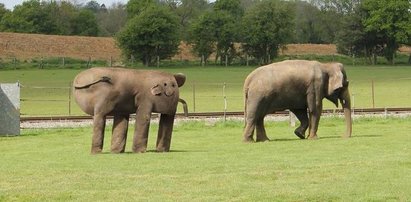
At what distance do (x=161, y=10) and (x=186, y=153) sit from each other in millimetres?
93236

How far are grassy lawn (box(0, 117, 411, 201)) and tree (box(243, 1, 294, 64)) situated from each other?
89534mm

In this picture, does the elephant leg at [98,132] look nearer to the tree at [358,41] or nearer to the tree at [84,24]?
the tree at [358,41]

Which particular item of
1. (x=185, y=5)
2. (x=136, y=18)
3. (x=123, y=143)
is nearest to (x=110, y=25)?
(x=185, y=5)

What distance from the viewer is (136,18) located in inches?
4407

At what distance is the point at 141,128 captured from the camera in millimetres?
20391

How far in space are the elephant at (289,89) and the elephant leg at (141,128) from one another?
4450mm

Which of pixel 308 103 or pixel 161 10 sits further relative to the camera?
pixel 161 10

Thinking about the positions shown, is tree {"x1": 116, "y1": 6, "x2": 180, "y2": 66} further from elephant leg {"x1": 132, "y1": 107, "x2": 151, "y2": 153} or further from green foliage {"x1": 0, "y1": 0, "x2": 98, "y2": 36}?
elephant leg {"x1": 132, "y1": 107, "x2": 151, "y2": 153}

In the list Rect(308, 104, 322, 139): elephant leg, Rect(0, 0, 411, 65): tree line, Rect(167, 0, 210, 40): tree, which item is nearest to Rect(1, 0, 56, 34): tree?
Rect(0, 0, 411, 65): tree line

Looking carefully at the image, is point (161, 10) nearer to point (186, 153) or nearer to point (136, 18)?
point (136, 18)

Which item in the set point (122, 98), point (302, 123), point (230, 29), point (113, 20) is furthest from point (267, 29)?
point (122, 98)

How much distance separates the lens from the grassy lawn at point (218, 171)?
43.4 feet

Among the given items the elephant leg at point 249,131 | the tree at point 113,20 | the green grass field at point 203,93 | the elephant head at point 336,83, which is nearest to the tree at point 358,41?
the green grass field at point 203,93

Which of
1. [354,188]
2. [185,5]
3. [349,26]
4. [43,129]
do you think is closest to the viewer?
[354,188]
